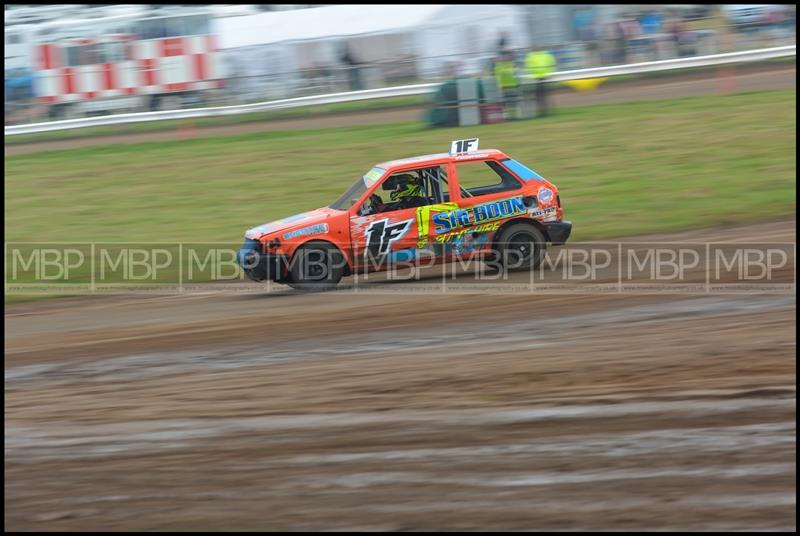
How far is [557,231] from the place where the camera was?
1080 cm

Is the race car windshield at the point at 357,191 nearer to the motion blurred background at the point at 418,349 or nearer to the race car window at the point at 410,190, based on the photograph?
the race car window at the point at 410,190

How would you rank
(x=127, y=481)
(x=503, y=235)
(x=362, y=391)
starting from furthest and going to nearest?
(x=503, y=235)
(x=362, y=391)
(x=127, y=481)

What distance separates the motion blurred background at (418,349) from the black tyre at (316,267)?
0.19 metres

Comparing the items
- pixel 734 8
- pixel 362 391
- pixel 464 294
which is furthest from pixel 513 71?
pixel 362 391

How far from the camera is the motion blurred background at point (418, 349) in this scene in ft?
17.5

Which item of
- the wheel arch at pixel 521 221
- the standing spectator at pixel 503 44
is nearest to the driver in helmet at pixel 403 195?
the wheel arch at pixel 521 221

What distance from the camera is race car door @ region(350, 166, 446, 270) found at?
10422mm

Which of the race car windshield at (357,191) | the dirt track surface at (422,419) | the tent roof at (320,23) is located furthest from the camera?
the tent roof at (320,23)

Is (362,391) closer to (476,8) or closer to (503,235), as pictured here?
(503,235)

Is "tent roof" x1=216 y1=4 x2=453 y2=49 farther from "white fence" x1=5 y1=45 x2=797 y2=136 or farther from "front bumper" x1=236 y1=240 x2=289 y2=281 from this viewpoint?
"front bumper" x1=236 y1=240 x2=289 y2=281

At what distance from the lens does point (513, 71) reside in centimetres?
2147

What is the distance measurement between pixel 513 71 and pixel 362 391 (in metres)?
15.6

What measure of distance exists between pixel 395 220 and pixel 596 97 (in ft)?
47.1

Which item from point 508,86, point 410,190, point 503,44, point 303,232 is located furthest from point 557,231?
point 503,44
